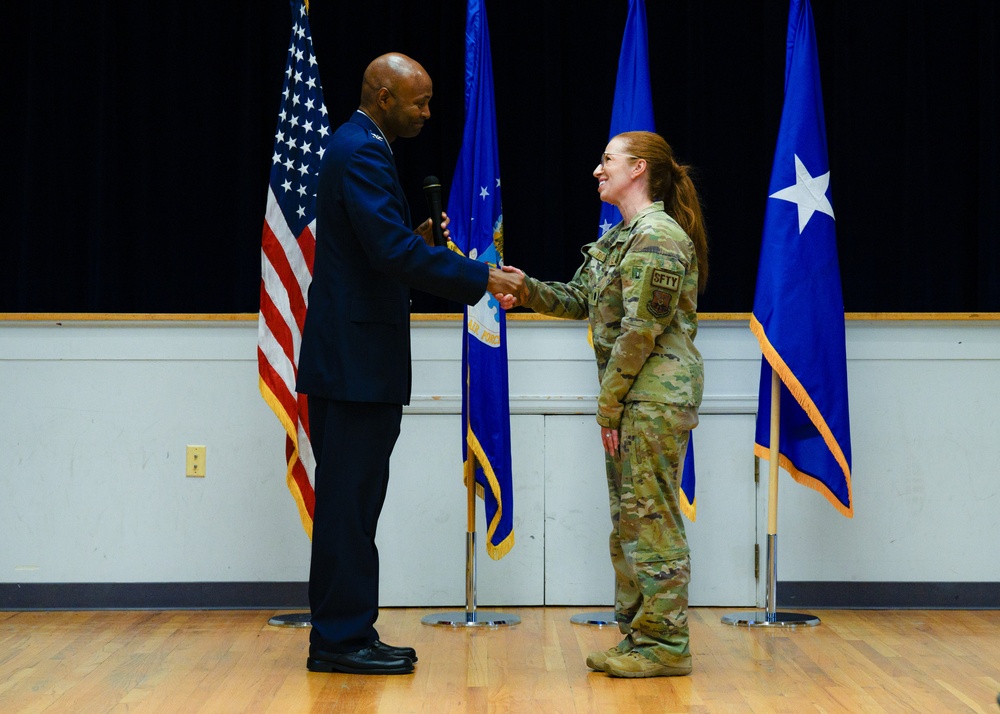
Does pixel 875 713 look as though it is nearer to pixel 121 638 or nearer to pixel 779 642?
pixel 779 642

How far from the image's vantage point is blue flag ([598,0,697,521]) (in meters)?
3.95

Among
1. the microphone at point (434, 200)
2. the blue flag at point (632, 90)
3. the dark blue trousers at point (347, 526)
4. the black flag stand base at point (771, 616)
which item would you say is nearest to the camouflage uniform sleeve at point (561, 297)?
the microphone at point (434, 200)

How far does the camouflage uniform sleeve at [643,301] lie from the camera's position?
2.84 m

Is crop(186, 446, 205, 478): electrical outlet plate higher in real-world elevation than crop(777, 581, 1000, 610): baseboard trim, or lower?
higher

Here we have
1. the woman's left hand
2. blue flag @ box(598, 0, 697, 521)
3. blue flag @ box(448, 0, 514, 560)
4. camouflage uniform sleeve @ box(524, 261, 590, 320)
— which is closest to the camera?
the woman's left hand

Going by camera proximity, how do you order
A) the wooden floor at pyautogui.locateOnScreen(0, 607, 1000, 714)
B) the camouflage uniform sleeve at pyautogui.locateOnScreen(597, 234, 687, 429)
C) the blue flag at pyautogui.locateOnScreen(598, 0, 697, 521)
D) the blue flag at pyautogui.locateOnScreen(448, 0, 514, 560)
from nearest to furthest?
the wooden floor at pyautogui.locateOnScreen(0, 607, 1000, 714)
the camouflage uniform sleeve at pyautogui.locateOnScreen(597, 234, 687, 429)
the blue flag at pyautogui.locateOnScreen(448, 0, 514, 560)
the blue flag at pyautogui.locateOnScreen(598, 0, 697, 521)

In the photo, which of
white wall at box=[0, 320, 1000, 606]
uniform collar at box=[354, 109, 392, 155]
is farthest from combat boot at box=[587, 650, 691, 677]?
uniform collar at box=[354, 109, 392, 155]

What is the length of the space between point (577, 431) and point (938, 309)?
201cm

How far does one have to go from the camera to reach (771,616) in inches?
148

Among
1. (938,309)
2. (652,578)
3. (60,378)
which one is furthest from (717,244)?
(60,378)

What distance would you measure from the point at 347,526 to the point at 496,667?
1.89ft

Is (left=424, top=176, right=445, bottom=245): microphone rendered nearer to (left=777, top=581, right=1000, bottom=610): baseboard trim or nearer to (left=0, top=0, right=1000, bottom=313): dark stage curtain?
(left=0, top=0, right=1000, bottom=313): dark stage curtain

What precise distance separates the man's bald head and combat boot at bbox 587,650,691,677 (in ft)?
5.00

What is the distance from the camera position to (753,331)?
3.81m
